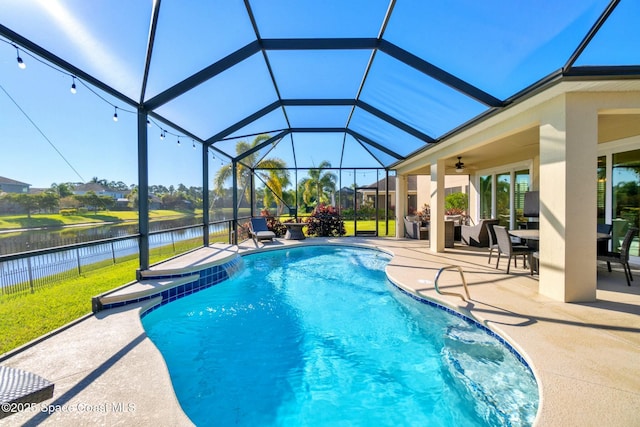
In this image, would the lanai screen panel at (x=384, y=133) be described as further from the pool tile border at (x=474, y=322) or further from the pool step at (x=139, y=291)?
the pool step at (x=139, y=291)

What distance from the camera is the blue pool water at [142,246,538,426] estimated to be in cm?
256

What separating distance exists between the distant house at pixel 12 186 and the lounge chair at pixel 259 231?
6623mm

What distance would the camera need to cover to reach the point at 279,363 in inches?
133

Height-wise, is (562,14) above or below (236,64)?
below

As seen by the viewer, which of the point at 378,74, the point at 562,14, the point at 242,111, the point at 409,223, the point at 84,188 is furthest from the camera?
the point at 409,223

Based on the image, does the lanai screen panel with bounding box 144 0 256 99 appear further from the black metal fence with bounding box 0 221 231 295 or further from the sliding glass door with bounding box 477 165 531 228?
the sliding glass door with bounding box 477 165 531 228

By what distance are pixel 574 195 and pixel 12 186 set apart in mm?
7251

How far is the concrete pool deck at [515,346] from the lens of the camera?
1.94 m

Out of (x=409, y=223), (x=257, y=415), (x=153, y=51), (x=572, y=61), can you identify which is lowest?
(x=257, y=415)

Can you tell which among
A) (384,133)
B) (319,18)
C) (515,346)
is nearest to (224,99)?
(319,18)

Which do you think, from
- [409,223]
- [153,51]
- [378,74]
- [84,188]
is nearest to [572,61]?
[378,74]

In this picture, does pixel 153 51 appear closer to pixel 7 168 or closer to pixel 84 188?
pixel 7 168

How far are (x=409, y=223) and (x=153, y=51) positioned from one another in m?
9.92

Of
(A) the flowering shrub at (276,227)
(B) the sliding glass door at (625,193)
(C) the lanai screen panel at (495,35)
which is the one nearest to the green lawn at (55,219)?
(C) the lanai screen panel at (495,35)
